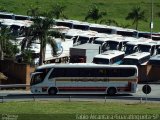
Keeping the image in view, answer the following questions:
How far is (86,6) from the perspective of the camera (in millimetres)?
101625

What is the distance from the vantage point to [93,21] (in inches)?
3688

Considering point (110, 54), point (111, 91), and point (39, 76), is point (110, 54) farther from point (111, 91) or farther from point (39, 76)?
point (39, 76)

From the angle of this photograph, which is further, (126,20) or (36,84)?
(126,20)

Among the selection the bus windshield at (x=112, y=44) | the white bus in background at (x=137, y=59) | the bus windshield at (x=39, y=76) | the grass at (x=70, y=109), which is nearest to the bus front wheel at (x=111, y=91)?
the bus windshield at (x=39, y=76)

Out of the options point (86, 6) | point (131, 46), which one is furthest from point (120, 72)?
point (86, 6)

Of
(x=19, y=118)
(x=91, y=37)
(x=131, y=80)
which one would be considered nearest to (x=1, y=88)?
(x=131, y=80)

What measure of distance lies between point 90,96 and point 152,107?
365 inches

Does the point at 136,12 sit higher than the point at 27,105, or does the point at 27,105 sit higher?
the point at 136,12

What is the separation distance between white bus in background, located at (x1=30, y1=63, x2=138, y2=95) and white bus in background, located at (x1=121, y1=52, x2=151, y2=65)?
12166 mm

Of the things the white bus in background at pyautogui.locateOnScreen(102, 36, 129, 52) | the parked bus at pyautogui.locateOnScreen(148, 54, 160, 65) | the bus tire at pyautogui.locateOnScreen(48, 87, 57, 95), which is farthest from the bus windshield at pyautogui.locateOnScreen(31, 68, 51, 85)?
the white bus in background at pyautogui.locateOnScreen(102, 36, 129, 52)

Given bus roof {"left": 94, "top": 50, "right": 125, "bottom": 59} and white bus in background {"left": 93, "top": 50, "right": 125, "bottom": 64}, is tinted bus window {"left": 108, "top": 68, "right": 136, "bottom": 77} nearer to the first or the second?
white bus in background {"left": 93, "top": 50, "right": 125, "bottom": 64}

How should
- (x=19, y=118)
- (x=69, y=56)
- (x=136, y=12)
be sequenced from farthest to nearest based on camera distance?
1. (x=136, y=12)
2. (x=69, y=56)
3. (x=19, y=118)

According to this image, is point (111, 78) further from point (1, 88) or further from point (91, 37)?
point (91, 37)

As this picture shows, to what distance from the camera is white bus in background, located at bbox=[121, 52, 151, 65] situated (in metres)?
57.2
